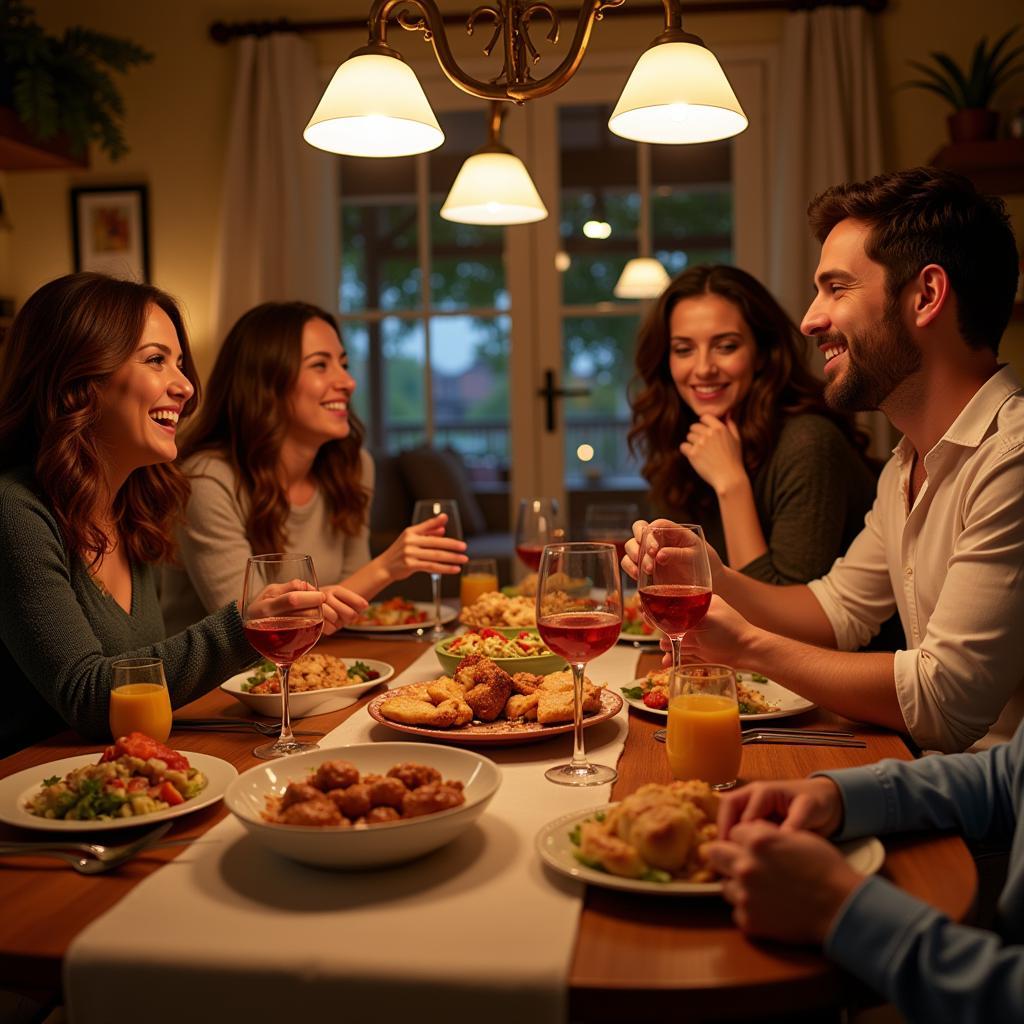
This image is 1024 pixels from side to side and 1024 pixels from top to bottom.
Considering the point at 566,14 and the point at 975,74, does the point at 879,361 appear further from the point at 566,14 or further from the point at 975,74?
the point at 566,14

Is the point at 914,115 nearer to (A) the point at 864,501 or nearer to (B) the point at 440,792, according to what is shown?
(A) the point at 864,501

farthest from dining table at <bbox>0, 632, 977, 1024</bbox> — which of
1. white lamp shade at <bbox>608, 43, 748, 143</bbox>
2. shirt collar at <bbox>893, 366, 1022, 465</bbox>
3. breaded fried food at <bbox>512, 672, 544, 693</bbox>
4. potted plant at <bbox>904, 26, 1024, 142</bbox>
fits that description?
potted plant at <bbox>904, 26, 1024, 142</bbox>

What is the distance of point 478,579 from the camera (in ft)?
7.11

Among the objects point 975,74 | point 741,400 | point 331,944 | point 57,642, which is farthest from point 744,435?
point 975,74

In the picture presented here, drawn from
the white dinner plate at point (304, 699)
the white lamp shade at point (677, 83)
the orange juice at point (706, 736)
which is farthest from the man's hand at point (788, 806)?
the white lamp shade at point (677, 83)

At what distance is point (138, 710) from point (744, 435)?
5.52 feet

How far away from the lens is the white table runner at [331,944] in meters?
0.83


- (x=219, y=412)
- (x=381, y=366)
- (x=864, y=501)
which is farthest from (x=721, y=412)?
(x=381, y=366)

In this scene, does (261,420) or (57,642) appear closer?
(57,642)

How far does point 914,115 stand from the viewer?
458 centimetres

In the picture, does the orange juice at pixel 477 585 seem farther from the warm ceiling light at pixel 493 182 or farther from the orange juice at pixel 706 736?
the orange juice at pixel 706 736

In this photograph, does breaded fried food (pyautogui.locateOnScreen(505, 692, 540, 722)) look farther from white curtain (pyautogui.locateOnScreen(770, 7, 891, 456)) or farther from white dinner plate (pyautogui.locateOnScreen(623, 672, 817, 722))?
white curtain (pyautogui.locateOnScreen(770, 7, 891, 456))

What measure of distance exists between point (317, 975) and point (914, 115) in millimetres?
4669

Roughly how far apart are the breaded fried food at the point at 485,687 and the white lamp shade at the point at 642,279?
3.59 metres
